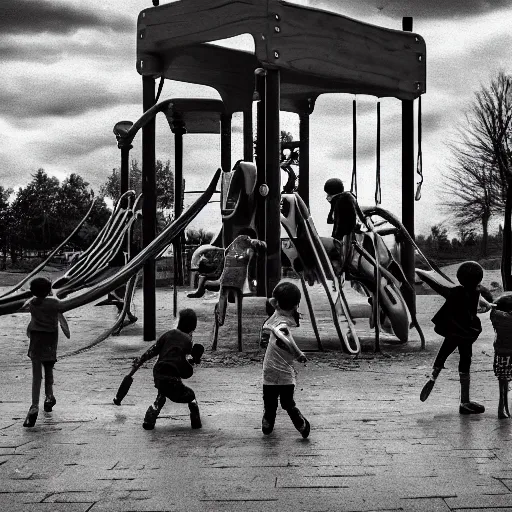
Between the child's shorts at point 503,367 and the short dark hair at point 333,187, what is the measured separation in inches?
199

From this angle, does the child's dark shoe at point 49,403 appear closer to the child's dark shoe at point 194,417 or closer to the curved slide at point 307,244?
the child's dark shoe at point 194,417

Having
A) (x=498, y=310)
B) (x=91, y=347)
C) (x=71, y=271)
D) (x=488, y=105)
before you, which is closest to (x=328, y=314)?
(x=71, y=271)

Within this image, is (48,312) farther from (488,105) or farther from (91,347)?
(488,105)

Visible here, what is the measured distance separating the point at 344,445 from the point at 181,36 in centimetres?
712

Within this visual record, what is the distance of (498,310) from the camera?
6730mm

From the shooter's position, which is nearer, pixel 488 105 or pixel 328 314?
pixel 328 314

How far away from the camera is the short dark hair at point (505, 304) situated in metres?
6.71

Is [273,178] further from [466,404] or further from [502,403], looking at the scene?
[502,403]

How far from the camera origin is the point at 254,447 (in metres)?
5.59

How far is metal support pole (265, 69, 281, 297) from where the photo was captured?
1053 centimetres

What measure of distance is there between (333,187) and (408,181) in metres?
1.48

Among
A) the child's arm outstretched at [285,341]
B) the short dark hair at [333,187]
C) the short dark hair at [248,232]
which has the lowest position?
the child's arm outstretched at [285,341]

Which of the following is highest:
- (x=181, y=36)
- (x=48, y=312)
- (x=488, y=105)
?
(x=488, y=105)

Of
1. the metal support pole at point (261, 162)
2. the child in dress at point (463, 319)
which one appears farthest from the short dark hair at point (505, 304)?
the metal support pole at point (261, 162)
